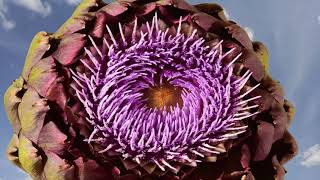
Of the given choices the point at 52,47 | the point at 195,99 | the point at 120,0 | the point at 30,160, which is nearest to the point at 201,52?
the point at 195,99

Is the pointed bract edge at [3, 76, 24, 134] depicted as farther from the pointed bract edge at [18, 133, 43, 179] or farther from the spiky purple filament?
the spiky purple filament

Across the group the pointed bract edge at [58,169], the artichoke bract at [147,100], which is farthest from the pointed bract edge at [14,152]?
the pointed bract edge at [58,169]

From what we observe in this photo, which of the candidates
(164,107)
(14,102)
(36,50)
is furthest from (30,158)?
(164,107)

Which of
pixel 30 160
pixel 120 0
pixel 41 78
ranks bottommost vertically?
pixel 30 160

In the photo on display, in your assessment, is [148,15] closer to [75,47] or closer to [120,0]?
[120,0]

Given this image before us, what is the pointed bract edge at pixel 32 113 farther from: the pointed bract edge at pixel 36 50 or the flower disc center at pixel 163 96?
the flower disc center at pixel 163 96

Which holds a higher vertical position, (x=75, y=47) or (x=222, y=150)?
(x=75, y=47)

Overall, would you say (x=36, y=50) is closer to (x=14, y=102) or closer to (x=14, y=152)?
(x=14, y=102)

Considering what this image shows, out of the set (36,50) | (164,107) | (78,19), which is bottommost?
(164,107)
